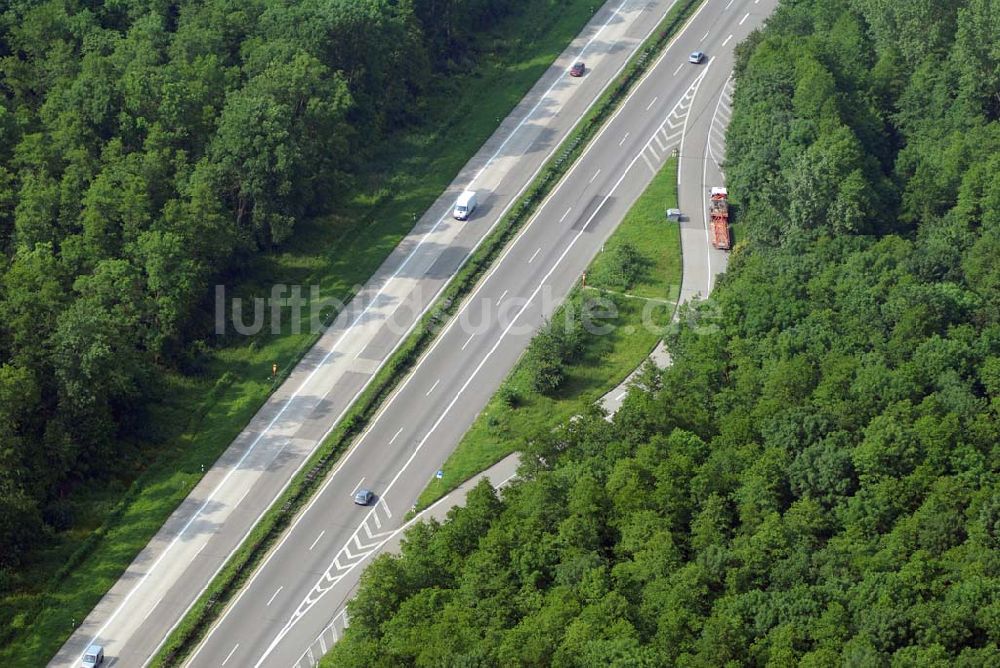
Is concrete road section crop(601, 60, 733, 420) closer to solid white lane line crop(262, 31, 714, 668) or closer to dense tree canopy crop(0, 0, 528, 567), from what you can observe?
solid white lane line crop(262, 31, 714, 668)

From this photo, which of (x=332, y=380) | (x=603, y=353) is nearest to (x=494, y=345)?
(x=603, y=353)

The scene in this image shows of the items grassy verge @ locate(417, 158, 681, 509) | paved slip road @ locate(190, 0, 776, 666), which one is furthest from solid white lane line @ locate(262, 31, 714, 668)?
grassy verge @ locate(417, 158, 681, 509)

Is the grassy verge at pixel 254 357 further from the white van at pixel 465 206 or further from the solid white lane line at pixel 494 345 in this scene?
the solid white lane line at pixel 494 345

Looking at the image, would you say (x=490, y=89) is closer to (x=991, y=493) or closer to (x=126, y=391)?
(x=126, y=391)

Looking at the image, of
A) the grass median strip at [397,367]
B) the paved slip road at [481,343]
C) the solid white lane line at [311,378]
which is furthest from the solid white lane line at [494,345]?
the solid white lane line at [311,378]

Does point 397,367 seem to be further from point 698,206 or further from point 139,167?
point 698,206

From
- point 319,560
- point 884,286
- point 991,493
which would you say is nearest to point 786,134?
point 884,286
